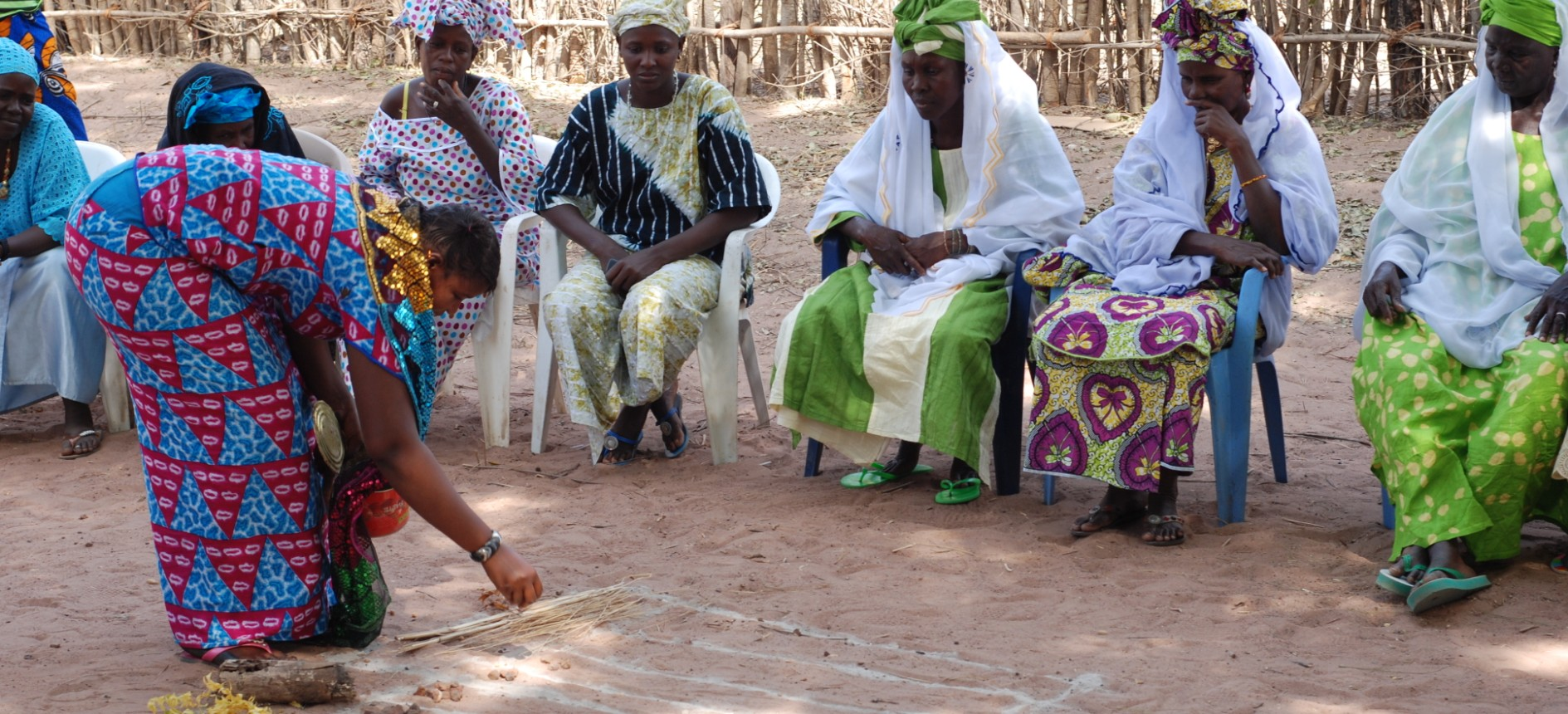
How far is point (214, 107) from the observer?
4004mm

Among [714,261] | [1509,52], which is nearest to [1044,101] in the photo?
[714,261]

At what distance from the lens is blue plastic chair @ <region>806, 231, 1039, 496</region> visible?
190 inches

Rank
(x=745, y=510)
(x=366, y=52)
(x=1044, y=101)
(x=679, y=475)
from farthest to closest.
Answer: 1. (x=366, y=52)
2. (x=1044, y=101)
3. (x=679, y=475)
4. (x=745, y=510)

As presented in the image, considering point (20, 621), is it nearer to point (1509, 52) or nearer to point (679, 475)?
point (679, 475)

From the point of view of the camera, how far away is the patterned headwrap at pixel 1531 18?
13.3ft

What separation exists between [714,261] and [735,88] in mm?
6027

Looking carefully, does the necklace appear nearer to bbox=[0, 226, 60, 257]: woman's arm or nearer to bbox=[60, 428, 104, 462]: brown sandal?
bbox=[0, 226, 60, 257]: woman's arm

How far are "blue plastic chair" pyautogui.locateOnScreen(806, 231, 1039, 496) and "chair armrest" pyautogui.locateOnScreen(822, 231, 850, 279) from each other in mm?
701

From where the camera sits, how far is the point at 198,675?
3.33m

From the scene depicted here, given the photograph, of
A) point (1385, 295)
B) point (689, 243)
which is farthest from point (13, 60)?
point (1385, 295)

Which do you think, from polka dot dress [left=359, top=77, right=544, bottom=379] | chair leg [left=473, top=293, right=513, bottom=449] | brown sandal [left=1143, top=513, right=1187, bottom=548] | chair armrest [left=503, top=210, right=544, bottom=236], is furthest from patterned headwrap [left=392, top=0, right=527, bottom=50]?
brown sandal [left=1143, top=513, right=1187, bottom=548]

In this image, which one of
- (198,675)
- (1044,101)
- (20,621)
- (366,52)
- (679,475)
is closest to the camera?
(198,675)

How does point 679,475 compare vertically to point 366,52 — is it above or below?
below

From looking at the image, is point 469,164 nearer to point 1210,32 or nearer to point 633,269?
point 633,269
